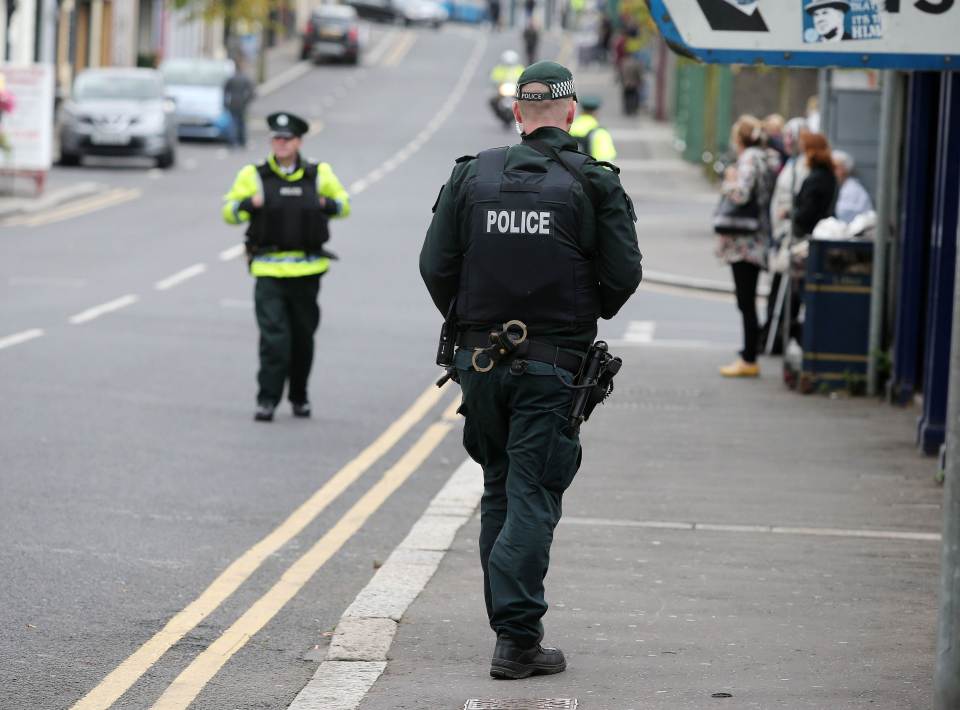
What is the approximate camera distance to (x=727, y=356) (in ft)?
56.7

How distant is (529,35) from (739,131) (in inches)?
2299

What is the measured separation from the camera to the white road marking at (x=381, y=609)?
633 cm

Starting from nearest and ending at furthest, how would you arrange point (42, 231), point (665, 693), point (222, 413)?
point (665, 693) < point (222, 413) < point (42, 231)

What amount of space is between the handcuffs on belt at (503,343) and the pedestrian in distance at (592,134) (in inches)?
439

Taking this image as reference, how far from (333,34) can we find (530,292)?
68.4 metres

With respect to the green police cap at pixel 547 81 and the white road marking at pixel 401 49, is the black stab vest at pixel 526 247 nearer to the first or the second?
the green police cap at pixel 547 81

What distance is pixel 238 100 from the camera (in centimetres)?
4509

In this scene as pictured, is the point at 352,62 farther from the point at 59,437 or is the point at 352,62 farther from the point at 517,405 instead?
the point at 517,405

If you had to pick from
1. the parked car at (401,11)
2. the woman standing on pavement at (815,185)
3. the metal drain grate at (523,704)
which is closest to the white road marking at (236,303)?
the woman standing on pavement at (815,185)

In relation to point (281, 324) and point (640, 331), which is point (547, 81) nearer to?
point (281, 324)

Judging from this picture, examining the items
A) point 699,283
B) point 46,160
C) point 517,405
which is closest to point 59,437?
point 517,405

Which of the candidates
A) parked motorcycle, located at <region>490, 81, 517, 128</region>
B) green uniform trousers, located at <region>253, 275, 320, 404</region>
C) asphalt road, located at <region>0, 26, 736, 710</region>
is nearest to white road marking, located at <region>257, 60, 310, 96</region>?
parked motorcycle, located at <region>490, 81, 517, 128</region>

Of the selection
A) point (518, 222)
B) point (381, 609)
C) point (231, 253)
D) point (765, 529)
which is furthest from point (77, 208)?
point (518, 222)

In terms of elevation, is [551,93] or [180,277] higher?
[551,93]
